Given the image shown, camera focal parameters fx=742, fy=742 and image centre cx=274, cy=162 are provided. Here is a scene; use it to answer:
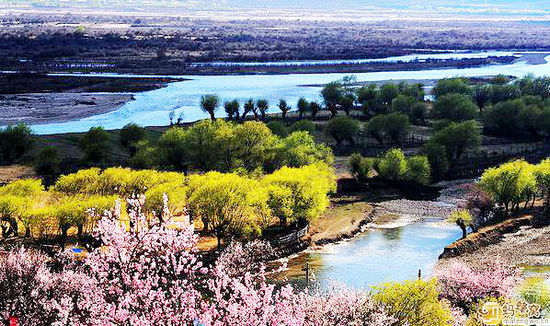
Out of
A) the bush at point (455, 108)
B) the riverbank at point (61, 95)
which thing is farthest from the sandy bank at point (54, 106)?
the bush at point (455, 108)

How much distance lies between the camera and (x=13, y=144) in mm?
76312

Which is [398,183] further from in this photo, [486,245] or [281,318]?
[281,318]

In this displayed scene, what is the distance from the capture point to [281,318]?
22.1 metres

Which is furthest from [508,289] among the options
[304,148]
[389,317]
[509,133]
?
[509,133]

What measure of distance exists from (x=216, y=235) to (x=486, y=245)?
1851 cm

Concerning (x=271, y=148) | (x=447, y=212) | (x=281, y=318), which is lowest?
(x=447, y=212)

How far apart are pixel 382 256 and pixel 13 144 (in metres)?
44.3

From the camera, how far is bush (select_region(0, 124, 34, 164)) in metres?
76.1

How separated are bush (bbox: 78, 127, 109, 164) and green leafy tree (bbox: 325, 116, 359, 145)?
2681cm

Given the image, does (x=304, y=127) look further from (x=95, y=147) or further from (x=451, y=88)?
(x=451, y=88)

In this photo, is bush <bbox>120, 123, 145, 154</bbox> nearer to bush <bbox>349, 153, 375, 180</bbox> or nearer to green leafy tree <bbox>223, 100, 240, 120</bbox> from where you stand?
green leafy tree <bbox>223, 100, 240, 120</bbox>

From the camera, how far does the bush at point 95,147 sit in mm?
73688

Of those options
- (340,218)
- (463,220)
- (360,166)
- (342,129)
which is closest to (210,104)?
(342,129)

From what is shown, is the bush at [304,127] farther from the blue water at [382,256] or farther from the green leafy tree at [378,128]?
the blue water at [382,256]
